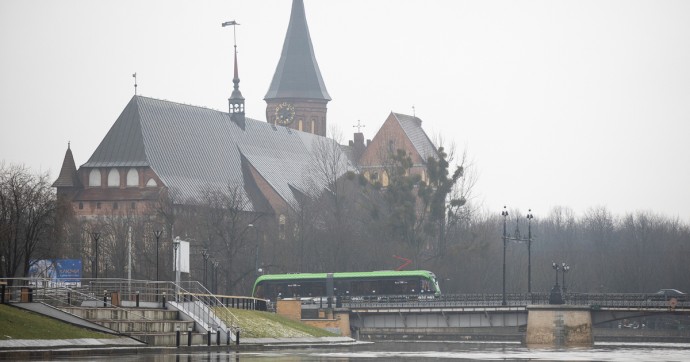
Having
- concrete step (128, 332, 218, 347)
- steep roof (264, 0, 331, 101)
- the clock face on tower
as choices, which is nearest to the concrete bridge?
concrete step (128, 332, 218, 347)

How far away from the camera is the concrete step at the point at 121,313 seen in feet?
186

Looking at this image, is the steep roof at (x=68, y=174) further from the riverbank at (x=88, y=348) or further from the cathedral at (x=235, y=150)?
the riverbank at (x=88, y=348)

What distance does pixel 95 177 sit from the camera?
146375 millimetres

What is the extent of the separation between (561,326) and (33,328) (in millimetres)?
46777

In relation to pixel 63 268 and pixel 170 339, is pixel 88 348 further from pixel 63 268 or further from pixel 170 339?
pixel 63 268

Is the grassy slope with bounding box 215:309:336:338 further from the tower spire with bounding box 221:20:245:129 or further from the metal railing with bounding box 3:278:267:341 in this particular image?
the tower spire with bounding box 221:20:245:129

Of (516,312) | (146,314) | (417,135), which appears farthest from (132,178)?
(146,314)

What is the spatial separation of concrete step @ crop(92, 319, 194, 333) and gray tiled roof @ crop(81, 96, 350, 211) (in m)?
80.0

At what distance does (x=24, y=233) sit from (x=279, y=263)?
37.2 meters

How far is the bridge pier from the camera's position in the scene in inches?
3578

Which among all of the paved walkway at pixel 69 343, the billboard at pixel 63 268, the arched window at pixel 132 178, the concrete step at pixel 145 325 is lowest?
the paved walkway at pixel 69 343

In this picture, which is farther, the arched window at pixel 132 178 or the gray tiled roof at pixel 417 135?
the gray tiled roof at pixel 417 135

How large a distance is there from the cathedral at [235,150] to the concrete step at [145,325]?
71.8 m

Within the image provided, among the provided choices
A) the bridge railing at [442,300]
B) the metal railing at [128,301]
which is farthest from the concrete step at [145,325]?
the bridge railing at [442,300]
